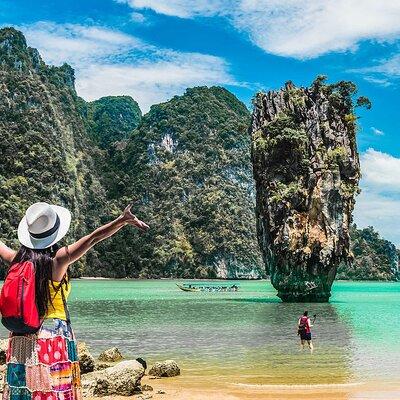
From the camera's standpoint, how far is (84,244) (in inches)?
143

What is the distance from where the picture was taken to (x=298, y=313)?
32.6 metres

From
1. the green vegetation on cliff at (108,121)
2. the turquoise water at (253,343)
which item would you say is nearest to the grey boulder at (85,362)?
the turquoise water at (253,343)

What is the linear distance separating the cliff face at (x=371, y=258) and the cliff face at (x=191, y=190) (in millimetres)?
25860

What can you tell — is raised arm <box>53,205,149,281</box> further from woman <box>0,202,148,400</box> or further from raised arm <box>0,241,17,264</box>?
raised arm <box>0,241,17,264</box>

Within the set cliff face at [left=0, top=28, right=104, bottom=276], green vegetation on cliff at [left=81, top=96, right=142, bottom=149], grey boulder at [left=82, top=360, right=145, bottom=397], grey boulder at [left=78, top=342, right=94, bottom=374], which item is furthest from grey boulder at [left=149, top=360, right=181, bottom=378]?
green vegetation on cliff at [left=81, top=96, right=142, bottom=149]

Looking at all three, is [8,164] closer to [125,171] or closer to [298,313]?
[125,171]

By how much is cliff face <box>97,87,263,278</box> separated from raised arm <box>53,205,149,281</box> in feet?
391

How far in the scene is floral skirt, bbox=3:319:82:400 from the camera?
3658 millimetres

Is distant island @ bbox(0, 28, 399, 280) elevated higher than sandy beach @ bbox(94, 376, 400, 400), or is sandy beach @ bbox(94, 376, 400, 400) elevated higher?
distant island @ bbox(0, 28, 399, 280)

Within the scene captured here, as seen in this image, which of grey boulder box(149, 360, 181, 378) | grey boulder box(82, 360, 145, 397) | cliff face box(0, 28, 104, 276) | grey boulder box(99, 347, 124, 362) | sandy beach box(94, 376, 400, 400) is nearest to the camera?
grey boulder box(82, 360, 145, 397)

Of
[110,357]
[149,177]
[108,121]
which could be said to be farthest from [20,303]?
[108,121]

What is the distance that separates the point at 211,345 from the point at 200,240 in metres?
111

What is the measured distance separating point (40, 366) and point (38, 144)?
107 m

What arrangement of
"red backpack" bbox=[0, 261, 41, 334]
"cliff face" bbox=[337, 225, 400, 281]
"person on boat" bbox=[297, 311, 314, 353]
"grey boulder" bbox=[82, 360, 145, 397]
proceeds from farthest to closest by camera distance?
1. "cliff face" bbox=[337, 225, 400, 281]
2. "person on boat" bbox=[297, 311, 314, 353]
3. "grey boulder" bbox=[82, 360, 145, 397]
4. "red backpack" bbox=[0, 261, 41, 334]
